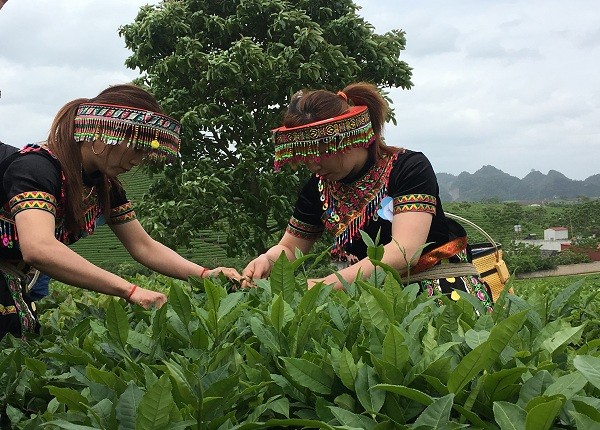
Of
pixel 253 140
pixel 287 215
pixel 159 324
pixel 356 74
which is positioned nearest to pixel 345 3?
pixel 356 74

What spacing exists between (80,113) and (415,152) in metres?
1.44

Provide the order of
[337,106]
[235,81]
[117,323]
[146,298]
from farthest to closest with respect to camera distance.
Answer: [235,81] → [337,106] → [146,298] → [117,323]

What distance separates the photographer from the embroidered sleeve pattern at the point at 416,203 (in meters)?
3.01

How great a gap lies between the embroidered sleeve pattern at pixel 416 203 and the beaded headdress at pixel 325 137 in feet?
1.12

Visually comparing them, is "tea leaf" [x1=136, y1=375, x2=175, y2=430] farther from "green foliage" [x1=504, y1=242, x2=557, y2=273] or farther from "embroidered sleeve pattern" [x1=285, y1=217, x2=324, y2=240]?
"green foliage" [x1=504, y1=242, x2=557, y2=273]

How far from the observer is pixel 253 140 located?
12312 millimetres

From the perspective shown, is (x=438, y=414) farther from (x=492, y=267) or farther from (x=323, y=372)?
(x=492, y=267)

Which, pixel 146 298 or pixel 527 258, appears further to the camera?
pixel 527 258

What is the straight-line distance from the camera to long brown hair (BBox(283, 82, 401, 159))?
3188 mm

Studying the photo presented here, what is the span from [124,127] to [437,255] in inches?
58.1

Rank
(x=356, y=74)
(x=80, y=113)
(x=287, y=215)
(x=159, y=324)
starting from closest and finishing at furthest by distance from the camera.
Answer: (x=159, y=324), (x=80, y=113), (x=287, y=215), (x=356, y=74)

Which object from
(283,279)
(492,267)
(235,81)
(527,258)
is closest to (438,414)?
(283,279)

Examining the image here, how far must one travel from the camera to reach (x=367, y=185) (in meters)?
3.26

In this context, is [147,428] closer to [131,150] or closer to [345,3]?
[131,150]
